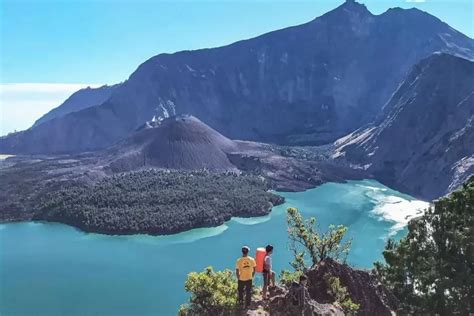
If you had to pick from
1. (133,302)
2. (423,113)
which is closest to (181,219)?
(133,302)

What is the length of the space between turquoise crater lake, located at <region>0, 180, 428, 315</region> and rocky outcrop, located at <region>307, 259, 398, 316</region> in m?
37.1

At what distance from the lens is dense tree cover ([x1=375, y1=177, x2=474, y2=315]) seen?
77.5 ft

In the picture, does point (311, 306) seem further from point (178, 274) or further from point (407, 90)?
point (407, 90)

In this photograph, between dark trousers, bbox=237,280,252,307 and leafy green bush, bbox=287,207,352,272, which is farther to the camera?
leafy green bush, bbox=287,207,352,272

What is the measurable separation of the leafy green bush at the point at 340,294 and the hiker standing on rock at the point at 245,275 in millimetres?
3706

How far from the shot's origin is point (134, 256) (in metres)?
78.4

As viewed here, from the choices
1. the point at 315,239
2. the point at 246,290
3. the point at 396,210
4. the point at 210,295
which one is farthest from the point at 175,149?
the point at 246,290

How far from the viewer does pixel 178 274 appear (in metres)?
68.6

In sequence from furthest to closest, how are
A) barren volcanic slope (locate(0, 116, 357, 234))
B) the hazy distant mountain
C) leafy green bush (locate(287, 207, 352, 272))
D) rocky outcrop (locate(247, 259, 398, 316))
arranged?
the hazy distant mountain → barren volcanic slope (locate(0, 116, 357, 234)) → leafy green bush (locate(287, 207, 352, 272)) → rocky outcrop (locate(247, 259, 398, 316))

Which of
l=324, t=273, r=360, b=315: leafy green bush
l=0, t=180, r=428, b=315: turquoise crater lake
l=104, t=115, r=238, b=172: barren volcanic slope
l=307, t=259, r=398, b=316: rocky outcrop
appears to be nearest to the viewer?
l=324, t=273, r=360, b=315: leafy green bush

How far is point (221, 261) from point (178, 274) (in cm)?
793

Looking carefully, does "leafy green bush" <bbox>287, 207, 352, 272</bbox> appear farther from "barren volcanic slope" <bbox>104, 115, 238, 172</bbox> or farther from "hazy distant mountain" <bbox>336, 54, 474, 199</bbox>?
"barren volcanic slope" <bbox>104, 115, 238, 172</bbox>

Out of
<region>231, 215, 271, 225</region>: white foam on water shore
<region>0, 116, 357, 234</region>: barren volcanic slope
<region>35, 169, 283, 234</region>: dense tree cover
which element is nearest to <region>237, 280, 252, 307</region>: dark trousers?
<region>35, 169, 283, 234</region>: dense tree cover

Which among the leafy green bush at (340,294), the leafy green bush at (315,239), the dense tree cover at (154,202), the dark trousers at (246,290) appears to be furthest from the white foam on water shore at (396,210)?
the dark trousers at (246,290)
